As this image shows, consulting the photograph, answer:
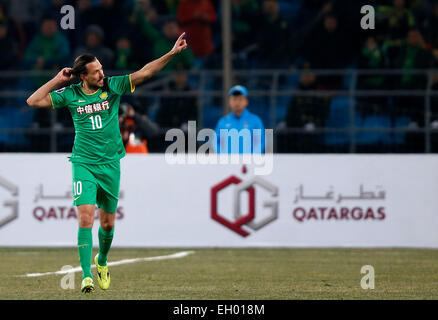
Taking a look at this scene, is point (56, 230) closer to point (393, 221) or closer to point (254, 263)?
point (254, 263)

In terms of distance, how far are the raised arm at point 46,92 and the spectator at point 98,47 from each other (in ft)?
29.2

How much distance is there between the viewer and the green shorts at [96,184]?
953 centimetres

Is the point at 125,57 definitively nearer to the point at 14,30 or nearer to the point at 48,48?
the point at 48,48

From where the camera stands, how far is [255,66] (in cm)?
1927

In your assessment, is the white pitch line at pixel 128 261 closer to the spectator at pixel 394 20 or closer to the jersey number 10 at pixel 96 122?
the jersey number 10 at pixel 96 122

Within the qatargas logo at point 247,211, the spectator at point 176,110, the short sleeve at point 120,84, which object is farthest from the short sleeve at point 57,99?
the spectator at point 176,110

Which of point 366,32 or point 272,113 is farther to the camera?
point 366,32

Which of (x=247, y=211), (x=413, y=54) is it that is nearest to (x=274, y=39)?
(x=413, y=54)

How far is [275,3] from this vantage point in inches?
754

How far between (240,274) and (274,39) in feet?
27.8

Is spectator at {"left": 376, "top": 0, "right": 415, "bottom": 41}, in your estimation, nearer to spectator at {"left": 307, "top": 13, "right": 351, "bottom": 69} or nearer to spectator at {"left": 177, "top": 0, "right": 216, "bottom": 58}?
spectator at {"left": 307, "top": 13, "right": 351, "bottom": 69}
